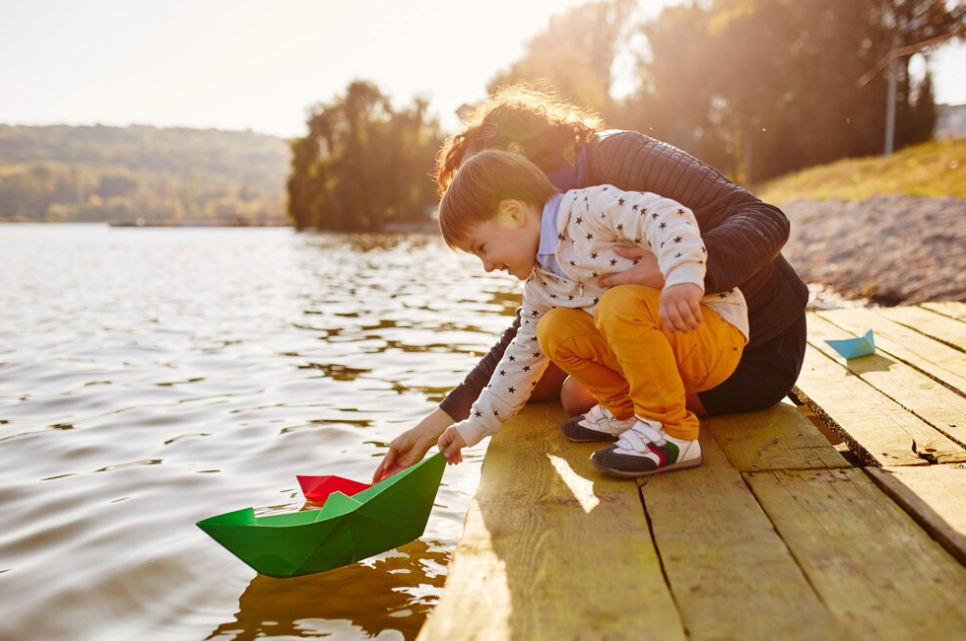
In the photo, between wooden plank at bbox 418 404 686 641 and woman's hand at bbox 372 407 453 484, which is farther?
woman's hand at bbox 372 407 453 484

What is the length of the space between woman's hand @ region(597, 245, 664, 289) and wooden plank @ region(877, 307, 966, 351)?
1842 mm

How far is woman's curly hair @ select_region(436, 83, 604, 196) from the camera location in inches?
91.7

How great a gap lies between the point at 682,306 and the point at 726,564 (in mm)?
559

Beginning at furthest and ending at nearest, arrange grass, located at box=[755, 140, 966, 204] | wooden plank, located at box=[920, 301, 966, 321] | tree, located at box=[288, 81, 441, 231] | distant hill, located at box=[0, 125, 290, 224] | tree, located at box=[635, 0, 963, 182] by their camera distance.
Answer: distant hill, located at box=[0, 125, 290, 224]
tree, located at box=[288, 81, 441, 231]
tree, located at box=[635, 0, 963, 182]
grass, located at box=[755, 140, 966, 204]
wooden plank, located at box=[920, 301, 966, 321]

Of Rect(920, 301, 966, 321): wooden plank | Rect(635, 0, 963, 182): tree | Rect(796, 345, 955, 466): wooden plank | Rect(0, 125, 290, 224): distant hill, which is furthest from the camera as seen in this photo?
Rect(0, 125, 290, 224): distant hill

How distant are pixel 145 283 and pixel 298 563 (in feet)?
34.3

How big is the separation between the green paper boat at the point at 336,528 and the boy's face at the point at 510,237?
1.84 feet

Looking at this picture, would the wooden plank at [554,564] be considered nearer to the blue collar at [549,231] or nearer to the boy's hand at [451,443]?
the boy's hand at [451,443]

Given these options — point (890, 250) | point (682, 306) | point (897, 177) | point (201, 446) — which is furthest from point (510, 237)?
point (897, 177)

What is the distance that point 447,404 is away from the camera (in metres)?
2.53

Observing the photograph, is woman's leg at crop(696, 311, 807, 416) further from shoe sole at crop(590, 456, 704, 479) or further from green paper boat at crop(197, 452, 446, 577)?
green paper boat at crop(197, 452, 446, 577)

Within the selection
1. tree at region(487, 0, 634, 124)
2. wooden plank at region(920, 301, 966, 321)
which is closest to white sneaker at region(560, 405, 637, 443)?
wooden plank at region(920, 301, 966, 321)

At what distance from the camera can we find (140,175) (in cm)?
12056

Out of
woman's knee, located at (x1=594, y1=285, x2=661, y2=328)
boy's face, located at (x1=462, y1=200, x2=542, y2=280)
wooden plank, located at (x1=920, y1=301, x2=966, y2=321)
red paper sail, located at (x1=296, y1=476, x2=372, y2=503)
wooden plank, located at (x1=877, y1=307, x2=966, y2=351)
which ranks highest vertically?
boy's face, located at (x1=462, y1=200, x2=542, y2=280)
